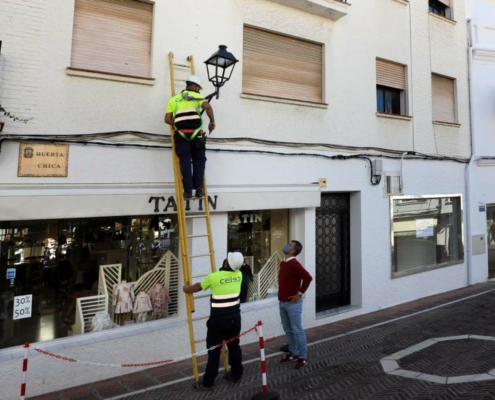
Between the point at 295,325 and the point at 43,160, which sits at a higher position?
the point at 43,160

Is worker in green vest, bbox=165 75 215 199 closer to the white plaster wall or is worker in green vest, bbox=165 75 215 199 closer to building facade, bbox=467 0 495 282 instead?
the white plaster wall

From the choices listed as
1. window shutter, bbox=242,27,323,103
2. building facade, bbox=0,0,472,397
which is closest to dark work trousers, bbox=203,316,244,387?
building facade, bbox=0,0,472,397

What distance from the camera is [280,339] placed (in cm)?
707

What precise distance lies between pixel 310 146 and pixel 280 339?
12.5 ft

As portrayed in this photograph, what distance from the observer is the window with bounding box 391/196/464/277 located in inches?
378

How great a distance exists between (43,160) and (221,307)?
3143mm

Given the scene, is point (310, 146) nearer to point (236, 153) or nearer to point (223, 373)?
point (236, 153)

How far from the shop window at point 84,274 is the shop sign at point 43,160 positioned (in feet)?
2.43

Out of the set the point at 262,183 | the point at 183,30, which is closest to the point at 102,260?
the point at 262,183

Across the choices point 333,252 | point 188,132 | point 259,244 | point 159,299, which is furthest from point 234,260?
point 333,252

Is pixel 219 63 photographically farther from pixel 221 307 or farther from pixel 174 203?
pixel 221 307

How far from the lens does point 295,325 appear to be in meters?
5.65

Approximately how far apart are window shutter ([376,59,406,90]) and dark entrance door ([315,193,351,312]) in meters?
3.09

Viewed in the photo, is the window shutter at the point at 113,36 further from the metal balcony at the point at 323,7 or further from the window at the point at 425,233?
the window at the point at 425,233
